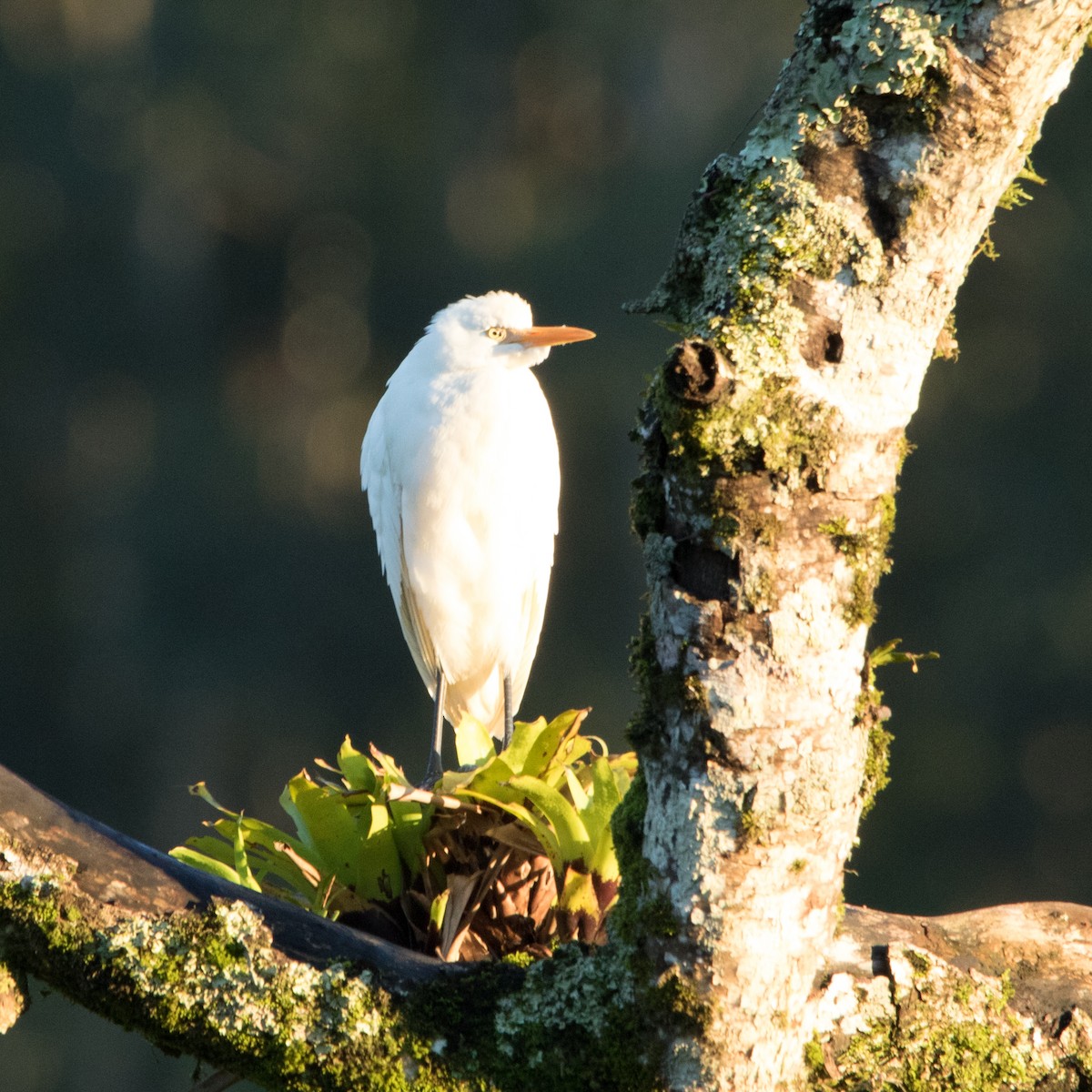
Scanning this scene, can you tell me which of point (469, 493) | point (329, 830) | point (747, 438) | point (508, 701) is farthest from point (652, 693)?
point (508, 701)

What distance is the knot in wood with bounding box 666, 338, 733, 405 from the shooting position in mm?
1184

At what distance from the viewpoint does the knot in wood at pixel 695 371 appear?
1.18m

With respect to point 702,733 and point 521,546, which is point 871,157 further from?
point 521,546

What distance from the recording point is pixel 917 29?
1210 mm

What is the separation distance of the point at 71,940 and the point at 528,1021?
427 mm

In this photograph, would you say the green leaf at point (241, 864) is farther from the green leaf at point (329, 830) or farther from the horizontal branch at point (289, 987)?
the horizontal branch at point (289, 987)

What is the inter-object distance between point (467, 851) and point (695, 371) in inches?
32.5

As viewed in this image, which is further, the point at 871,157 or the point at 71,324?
the point at 71,324

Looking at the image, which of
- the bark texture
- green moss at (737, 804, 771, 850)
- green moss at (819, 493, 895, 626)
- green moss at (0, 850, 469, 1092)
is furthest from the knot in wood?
green moss at (0, 850, 469, 1092)

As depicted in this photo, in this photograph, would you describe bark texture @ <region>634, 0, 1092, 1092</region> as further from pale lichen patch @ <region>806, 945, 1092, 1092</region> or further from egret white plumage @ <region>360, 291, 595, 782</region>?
egret white plumage @ <region>360, 291, 595, 782</region>

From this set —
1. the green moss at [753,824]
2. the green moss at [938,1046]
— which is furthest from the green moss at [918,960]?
the green moss at [753,824]

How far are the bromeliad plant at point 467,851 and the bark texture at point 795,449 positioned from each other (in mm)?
433

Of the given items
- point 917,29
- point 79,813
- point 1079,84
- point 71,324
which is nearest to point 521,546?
point 79,813

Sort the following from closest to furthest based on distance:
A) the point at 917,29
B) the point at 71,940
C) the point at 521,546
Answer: the point at 917,29, the point at 71,940, the point at 521,546
